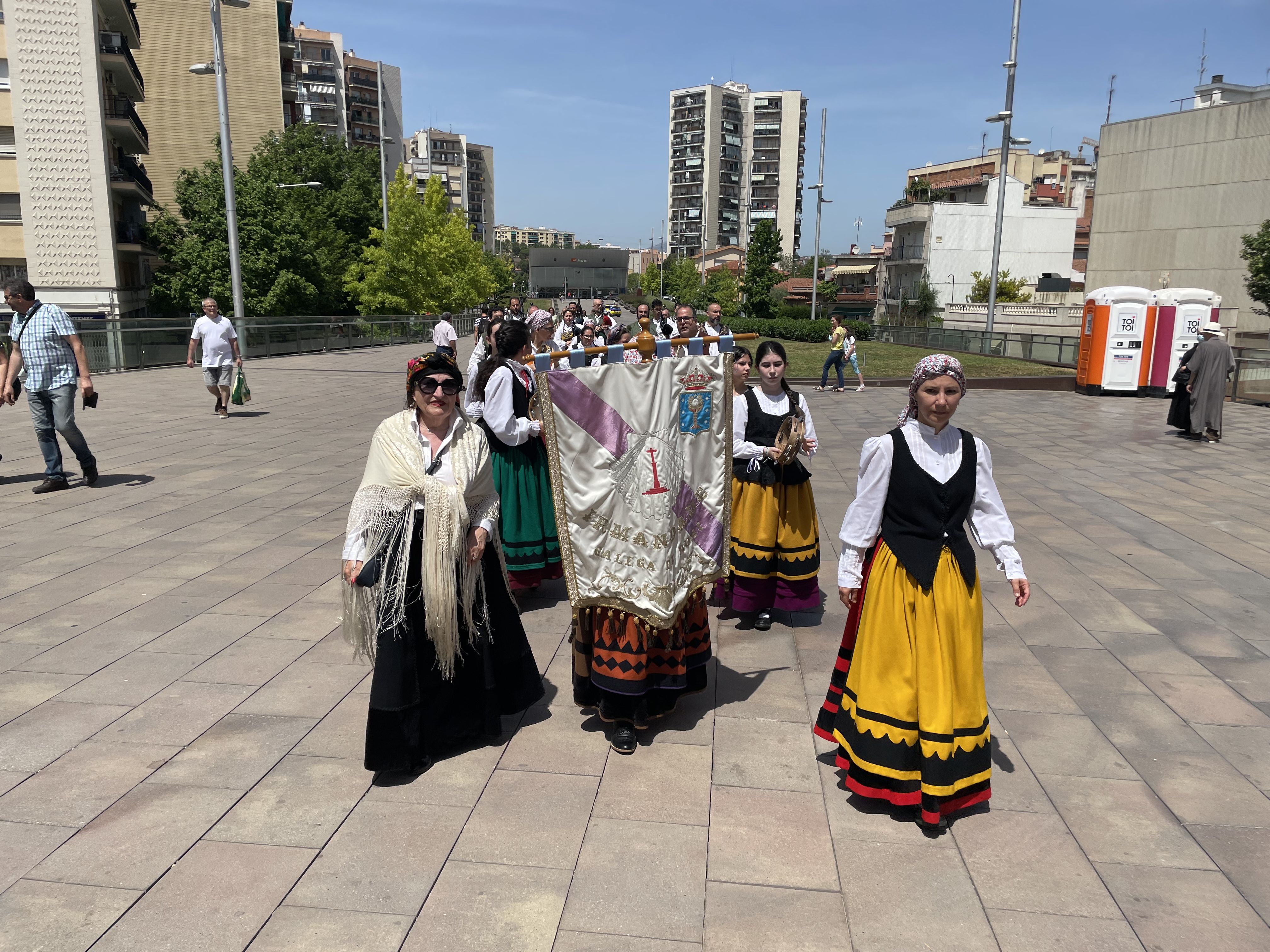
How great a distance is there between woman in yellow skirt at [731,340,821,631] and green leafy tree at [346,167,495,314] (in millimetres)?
38436

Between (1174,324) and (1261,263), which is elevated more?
(1261,263)

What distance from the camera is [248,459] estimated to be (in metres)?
10.5

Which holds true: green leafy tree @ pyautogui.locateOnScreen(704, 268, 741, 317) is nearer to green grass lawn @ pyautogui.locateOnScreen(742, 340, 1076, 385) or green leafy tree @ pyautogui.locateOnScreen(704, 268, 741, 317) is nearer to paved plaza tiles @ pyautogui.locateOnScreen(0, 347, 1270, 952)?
green grass lawn @ pyautogui.locateOnScreen(742, 340, 1076, 385)

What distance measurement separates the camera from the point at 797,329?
40375 millimetres

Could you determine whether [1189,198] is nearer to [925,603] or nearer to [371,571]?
[925,603]

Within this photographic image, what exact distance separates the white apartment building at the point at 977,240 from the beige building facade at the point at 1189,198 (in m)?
12.9

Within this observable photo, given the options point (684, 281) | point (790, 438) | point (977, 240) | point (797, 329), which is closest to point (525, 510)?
point (790, 438)

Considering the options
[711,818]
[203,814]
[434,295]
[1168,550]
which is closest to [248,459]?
[203,814]

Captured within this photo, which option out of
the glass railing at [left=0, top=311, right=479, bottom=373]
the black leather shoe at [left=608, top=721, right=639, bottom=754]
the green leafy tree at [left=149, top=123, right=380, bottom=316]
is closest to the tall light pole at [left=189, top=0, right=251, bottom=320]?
the glass railing at [left=0, top=311, right=479, bottom=373]

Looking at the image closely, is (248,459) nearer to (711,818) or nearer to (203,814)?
(203,814)

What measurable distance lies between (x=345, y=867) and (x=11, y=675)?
2.59m

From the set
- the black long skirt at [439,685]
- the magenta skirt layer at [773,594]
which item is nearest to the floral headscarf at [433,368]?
the black long skirt at [439,685]

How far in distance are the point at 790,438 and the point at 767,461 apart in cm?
23

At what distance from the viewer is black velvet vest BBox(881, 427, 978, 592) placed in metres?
3.30
